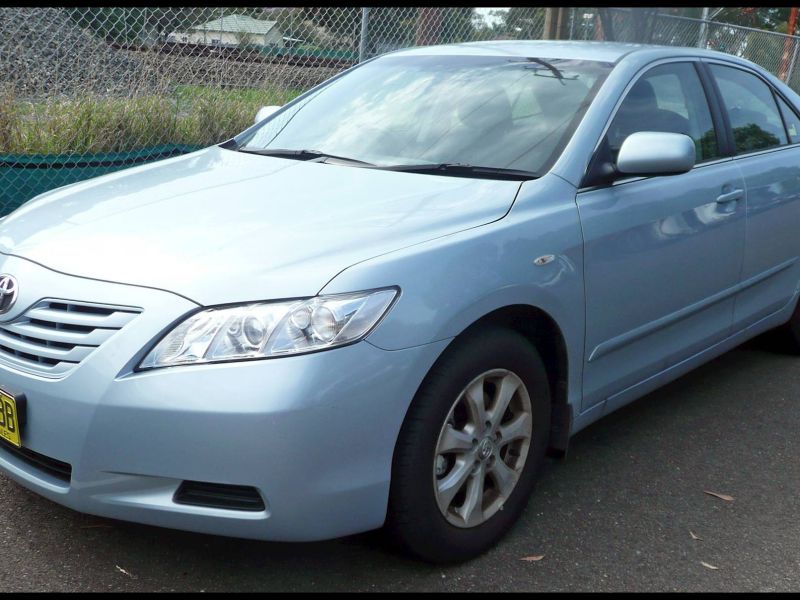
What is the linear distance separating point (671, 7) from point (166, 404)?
11.1m

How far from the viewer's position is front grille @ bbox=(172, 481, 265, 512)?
2305 millimetres

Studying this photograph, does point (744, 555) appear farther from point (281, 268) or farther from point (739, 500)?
point (281, 268)

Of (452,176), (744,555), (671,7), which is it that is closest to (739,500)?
(744,555)

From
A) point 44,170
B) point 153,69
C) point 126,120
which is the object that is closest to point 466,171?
point 44,170

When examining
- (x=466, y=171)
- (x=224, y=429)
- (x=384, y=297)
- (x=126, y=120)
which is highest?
(x=466, y=171)

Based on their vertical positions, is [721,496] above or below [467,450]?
below

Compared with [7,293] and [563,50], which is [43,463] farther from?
[563,50]

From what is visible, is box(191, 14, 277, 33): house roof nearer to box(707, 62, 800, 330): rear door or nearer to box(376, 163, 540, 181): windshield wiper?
box(707, 62, 800, 330): rear door

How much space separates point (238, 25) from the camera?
25.1 ft

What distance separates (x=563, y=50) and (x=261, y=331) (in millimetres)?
2145

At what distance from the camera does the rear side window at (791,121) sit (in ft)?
15.2

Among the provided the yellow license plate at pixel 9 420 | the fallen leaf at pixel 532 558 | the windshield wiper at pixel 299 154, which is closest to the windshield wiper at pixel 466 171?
the windshield wiper at pixel 299 154

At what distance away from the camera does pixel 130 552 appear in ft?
8.89

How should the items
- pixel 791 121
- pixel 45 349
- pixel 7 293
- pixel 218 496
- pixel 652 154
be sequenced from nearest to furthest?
pixel 218 496 < pixel 45 349 < pixel 7 293 < pixel 652 154 < pixel 791 121
